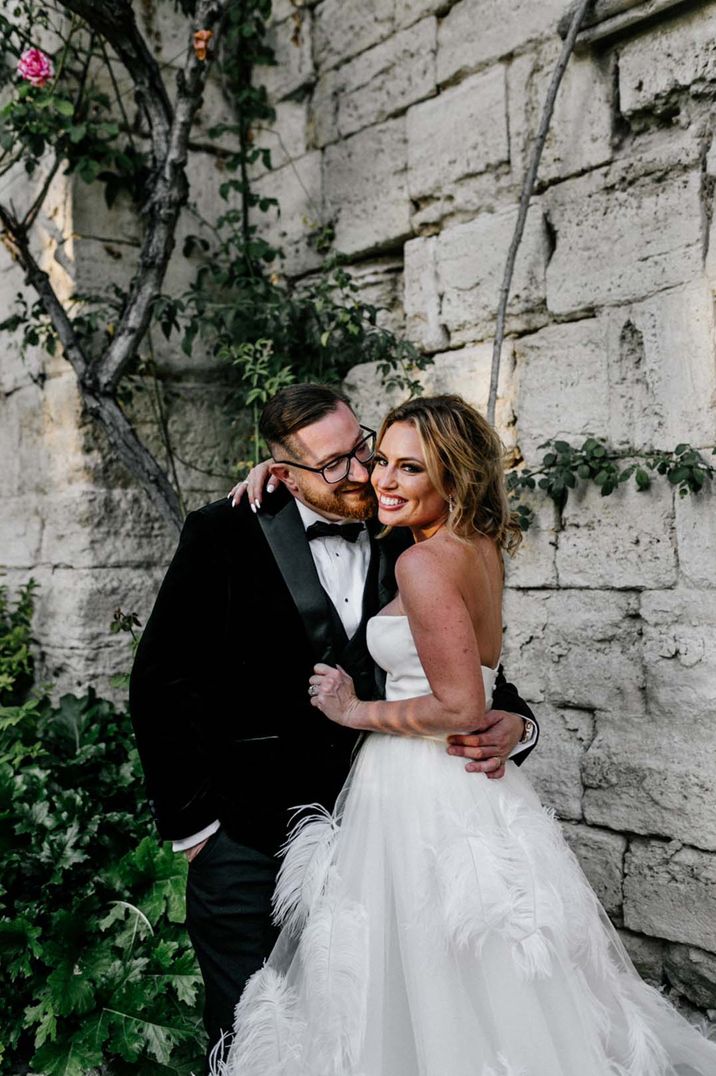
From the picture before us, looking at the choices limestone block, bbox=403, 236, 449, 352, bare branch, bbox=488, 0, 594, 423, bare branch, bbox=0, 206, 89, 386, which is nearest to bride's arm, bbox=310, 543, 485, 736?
bare branch, bbox=488, 0, 594, 423

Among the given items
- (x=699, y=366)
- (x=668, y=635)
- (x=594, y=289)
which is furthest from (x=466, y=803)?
(x=594, y=289)

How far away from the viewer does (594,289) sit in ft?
10.4

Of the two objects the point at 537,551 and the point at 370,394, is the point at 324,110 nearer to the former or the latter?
the point at 370,394

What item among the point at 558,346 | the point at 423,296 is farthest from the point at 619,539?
the point at 423,296

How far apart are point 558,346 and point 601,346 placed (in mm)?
179

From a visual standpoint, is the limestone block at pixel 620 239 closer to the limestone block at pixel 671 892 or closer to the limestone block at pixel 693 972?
the limestone block at pixel 671 892

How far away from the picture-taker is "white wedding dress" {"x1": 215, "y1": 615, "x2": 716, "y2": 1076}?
6.05 ft

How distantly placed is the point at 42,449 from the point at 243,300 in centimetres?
117

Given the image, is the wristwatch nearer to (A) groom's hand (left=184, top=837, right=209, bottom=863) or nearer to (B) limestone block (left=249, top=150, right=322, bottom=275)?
(A) groom's hand (left=184, top=837, right=209, bottom=863)

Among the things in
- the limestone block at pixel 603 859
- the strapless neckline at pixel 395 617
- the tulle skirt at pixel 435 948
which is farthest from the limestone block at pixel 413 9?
the limestone block at pixel 603 859

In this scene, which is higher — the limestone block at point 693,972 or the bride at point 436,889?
→ the bride at point 436,889

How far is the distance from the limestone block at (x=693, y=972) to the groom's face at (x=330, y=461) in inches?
69.6

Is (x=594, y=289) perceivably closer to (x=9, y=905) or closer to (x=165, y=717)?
(x=165, y=717)

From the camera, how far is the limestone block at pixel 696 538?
9.33 feet
